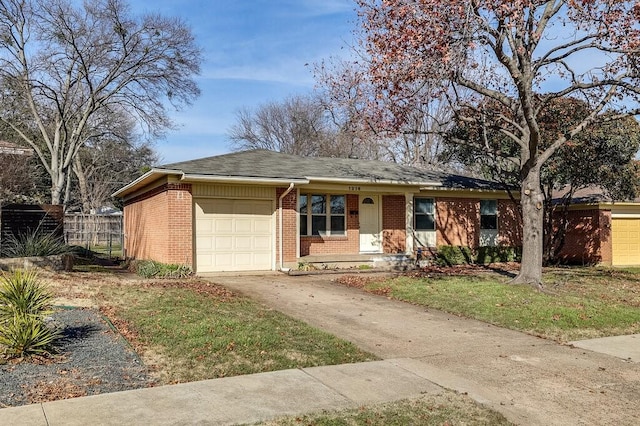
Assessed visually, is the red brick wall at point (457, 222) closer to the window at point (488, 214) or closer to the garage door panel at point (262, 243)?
the window at point (488, 214)

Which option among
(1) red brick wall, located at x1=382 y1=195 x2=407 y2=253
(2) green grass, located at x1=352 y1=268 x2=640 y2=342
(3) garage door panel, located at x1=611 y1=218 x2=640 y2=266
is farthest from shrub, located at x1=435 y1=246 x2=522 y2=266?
(3) garage door panel, located at x1=611 y1=218 x2=640 y2=266

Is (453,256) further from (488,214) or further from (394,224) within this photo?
(488,214)

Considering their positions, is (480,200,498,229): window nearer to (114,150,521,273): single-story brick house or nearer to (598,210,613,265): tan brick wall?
(114,150,521,273): single-story brick house

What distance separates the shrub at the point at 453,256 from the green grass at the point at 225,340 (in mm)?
11244

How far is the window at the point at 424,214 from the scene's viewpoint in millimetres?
20453

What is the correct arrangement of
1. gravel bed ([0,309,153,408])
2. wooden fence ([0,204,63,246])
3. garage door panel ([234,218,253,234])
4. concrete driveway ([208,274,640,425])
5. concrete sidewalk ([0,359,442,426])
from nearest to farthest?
concrete sidewalk ([0,359,442,426])
gravel bed ([0,309,153,408])
concrete driveway ([208,274,640,425])
garage door panel ([234,218,253,234])
wooden fence ([0,204,63,246])

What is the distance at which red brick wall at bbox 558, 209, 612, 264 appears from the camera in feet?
72.1

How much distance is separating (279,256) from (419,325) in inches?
311

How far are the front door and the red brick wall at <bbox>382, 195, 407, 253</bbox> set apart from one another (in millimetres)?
218

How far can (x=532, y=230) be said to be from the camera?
1358 cm

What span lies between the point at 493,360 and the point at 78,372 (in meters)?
5.16

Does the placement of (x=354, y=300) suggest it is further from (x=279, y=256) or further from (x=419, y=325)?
(x=279, y=256)

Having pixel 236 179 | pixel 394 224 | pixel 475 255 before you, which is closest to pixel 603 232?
pixel 475 255

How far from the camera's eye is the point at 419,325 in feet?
30.9
